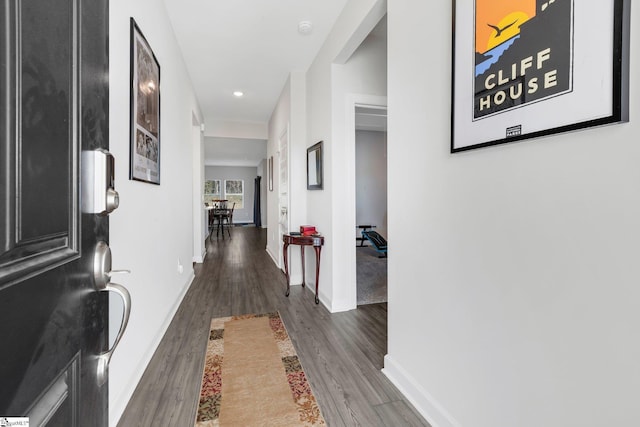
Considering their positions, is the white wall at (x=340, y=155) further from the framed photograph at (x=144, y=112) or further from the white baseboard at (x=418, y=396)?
the framed photograph at (x=144, y=112)

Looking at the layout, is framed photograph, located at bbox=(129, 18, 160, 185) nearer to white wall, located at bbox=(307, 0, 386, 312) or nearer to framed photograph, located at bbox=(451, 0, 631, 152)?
white wall, located at bbox=(307, 0, 386, 312)

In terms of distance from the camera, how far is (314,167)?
3.29 meters

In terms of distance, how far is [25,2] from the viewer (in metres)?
0.36

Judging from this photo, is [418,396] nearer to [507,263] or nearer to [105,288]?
[507,263]

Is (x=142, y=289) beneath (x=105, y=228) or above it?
beneath

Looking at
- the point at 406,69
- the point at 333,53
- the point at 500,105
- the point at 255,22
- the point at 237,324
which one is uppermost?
the point at 255,22

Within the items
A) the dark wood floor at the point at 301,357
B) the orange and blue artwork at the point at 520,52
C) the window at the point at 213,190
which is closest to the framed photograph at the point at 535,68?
the orange and blue artwork at the point at 520,52

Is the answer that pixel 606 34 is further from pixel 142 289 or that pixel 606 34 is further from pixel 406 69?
pixel 142 289

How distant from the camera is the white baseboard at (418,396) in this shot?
4.47ft

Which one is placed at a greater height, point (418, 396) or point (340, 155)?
point (340, 155)

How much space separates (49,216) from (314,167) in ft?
9.60

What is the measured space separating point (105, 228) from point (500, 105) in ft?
4.07

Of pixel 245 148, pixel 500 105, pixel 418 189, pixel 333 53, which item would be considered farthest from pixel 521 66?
pixel 245 148

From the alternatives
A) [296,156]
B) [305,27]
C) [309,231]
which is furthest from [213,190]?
[305,27]
